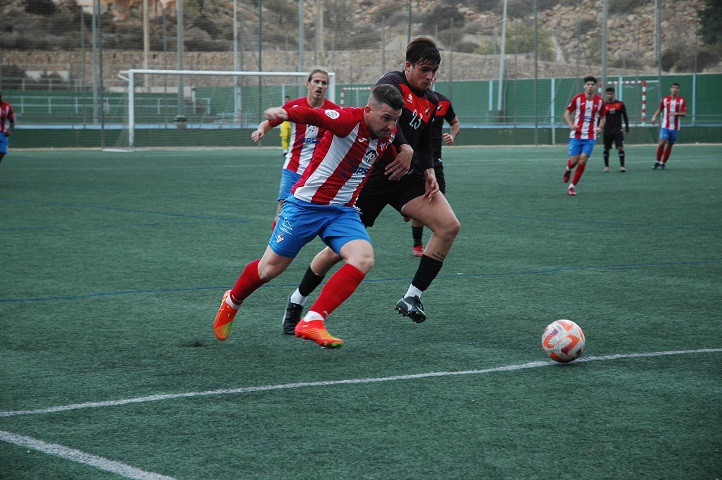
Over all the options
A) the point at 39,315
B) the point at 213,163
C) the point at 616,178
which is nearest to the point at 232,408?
the point at 39,315

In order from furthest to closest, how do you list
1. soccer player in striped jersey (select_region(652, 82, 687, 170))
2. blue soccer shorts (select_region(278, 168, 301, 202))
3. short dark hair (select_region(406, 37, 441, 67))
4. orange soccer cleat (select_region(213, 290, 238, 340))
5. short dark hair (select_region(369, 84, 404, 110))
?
soccer player in striped jersey (select_region(652, 82, 687, 170)) → blue soccer shorts (select_region(278, 168, 301, 202)) → short dark hair (select_region(406, 37, 441, 67)) → orange soccer cleat (select_region(213, 290, 238, 340)) → short dark hair (select_region(369, 84, 404, 110))

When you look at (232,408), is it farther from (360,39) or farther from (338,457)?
(360,39)

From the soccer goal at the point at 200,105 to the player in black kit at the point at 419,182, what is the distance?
2897 centimetres

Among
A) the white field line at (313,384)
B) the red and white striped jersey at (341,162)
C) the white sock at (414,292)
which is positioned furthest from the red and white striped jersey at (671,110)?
the red and white striped jersey at (341,162)

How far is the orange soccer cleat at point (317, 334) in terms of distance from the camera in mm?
5055

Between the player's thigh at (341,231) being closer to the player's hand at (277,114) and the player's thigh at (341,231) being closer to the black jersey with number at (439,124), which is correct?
the player's hand at (277,114)

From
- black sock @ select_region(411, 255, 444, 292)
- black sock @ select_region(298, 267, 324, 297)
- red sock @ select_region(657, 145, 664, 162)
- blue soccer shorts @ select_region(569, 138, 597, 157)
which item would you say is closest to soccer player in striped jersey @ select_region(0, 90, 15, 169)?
blue soccer shorts @ select_region(569, 138, 597, 157)

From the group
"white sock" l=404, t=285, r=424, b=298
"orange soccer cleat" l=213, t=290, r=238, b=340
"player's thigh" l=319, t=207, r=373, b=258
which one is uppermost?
"player's thigh" l=319, t=207, r=373, b=258

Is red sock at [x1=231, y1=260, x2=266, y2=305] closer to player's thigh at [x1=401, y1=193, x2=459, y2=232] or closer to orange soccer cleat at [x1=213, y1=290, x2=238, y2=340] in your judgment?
orange soccer cleat at [x1=213, y1=290, x2=238, y2=340]

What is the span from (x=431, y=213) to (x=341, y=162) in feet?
3.96

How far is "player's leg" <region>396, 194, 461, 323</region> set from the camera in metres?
6.46

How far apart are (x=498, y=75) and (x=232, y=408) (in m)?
48.8

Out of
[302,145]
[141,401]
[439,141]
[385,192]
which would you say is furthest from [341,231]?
[302,145]

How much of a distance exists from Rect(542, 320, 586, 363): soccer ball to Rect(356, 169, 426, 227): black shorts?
1770mm
